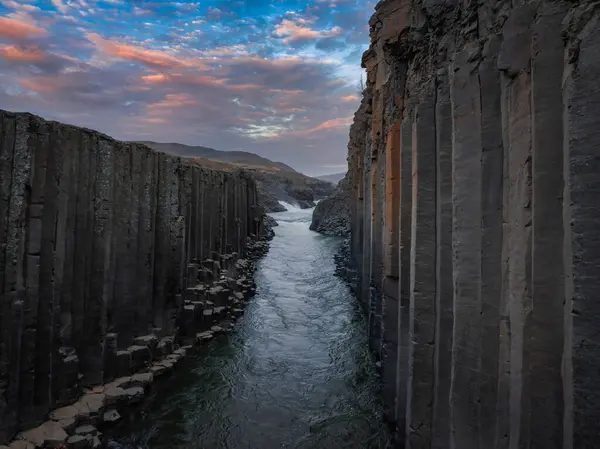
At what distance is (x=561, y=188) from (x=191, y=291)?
8.54 m

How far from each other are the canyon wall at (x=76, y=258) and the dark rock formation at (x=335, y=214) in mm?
24836

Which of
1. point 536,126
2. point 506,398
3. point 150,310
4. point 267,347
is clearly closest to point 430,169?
point 536,126

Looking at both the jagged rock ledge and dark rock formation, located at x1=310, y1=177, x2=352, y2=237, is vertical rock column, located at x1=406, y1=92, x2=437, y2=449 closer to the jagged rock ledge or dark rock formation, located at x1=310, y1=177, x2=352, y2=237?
the jagged rock ledge

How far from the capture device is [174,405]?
685cm

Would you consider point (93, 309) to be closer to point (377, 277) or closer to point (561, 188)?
point (377, 277)

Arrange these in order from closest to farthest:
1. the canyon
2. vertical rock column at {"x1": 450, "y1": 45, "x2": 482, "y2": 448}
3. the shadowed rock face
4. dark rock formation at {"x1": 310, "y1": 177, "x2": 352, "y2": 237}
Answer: the shadowed rock face, the canyon, vertical rock column at {"x1": 450, "y1": 45, "x2": 482, "y2": 448}, dark rock formation at {"x1": 310, "y1": 177, "x2": 352, "y2": 237}

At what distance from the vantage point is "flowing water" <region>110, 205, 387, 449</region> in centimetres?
594

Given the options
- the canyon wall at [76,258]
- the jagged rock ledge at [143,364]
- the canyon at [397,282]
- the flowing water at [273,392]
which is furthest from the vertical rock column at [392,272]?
the canyon wall at [76,258]

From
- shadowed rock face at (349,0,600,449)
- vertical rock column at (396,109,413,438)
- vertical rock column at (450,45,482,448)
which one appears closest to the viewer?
shadowed rock face at (349,0,600,449)

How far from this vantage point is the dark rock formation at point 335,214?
3312 centimetres

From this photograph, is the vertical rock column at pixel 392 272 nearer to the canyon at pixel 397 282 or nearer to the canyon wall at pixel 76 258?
the canyon at pixel 397 282

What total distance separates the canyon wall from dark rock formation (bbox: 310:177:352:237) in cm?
2484

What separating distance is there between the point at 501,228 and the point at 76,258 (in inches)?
220

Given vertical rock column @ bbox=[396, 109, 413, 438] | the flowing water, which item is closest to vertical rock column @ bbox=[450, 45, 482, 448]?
vertical rock column @ bbox=[396, 109, 413, 438]
